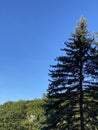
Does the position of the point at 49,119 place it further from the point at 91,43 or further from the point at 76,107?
the point at 91,43

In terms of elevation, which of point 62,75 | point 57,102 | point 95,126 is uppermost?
point 62,75

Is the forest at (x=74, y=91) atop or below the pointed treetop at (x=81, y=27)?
below

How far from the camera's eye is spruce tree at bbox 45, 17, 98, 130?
3469 centimetres

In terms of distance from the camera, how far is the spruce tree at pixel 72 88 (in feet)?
114

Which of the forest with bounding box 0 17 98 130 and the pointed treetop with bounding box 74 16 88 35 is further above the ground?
the pointed treetop with bounding box 74 16 88 35

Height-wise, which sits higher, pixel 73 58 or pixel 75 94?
pixel 73 58

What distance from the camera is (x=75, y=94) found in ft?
115

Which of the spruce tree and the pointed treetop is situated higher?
the pointed treetop

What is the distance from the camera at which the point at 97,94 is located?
114 feet

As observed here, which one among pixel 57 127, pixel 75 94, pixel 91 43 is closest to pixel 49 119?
pixel 57 127

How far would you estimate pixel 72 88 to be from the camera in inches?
1382

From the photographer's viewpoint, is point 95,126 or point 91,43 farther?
point 91,43

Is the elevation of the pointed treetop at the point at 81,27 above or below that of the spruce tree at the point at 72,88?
above

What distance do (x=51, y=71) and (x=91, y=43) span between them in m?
4.78
